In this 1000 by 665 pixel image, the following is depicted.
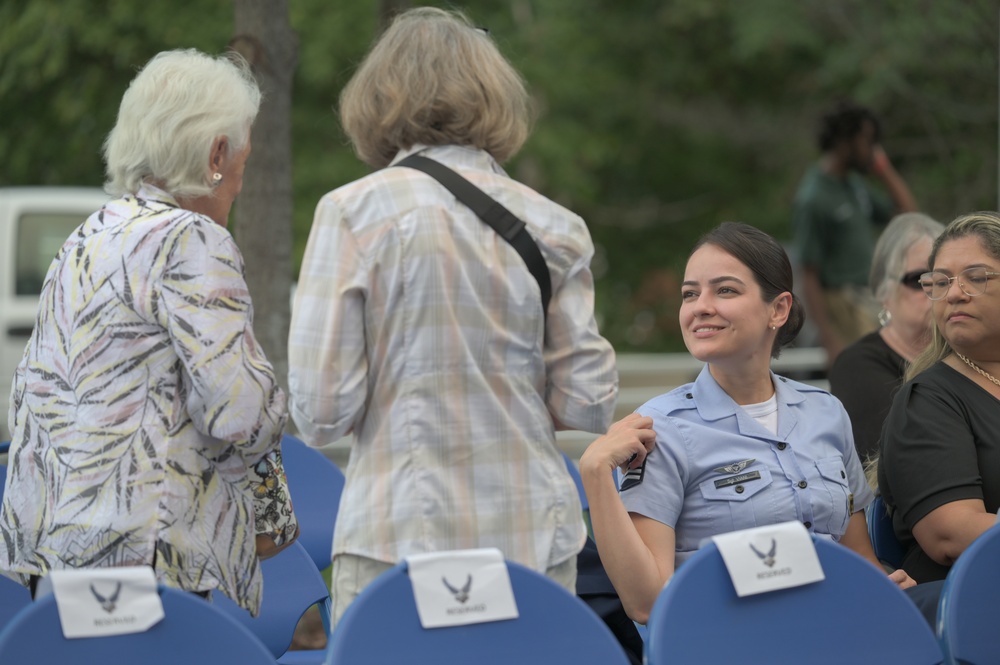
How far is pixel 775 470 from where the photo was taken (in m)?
2.92

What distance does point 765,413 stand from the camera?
120 inches

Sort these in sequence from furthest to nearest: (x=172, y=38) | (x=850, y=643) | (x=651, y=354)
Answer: (x=651, y=354)
(x=172, y=38)
(x=850, y=643)

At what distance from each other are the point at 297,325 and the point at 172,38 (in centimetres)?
745

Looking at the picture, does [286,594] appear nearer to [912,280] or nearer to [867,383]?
[867,383]

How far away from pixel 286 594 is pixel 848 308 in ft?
12.9

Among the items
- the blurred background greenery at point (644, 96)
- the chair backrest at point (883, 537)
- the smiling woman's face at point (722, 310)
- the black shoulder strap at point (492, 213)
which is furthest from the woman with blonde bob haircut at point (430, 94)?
the blurred background greenery at point (644, 96)

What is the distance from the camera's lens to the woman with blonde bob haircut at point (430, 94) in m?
2.42

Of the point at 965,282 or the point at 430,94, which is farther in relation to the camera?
the point at 965,282

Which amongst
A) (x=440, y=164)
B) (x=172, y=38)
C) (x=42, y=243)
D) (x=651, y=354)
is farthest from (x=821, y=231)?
(x=651, y=354)

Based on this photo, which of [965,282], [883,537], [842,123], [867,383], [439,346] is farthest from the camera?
[842,123]

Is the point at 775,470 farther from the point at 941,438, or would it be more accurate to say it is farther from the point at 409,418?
the point at 409,418

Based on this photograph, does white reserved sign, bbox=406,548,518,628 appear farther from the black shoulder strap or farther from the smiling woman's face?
the smiling woman's face

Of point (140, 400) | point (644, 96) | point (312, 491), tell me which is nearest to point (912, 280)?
point (312, 491)

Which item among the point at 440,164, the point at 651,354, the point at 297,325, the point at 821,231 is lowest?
the point at 651,354
